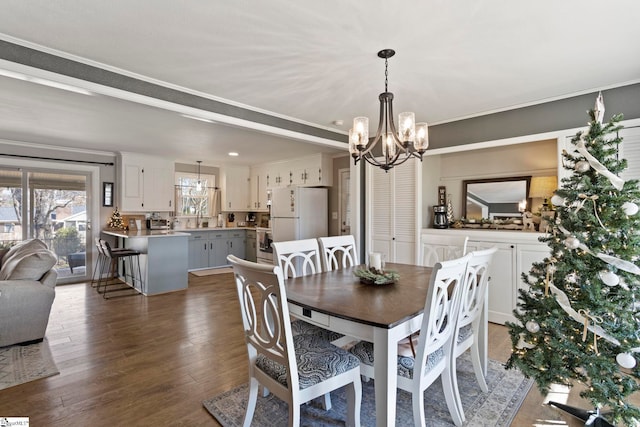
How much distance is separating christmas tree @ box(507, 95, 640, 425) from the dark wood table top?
2.15 feet

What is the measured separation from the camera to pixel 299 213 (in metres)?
5.30

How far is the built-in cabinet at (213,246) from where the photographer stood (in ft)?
21.2

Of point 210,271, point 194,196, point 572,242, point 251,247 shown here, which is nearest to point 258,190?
point 251,247

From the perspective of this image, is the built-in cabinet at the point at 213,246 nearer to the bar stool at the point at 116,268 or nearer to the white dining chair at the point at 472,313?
Answer: the bar stool at the point at 116,268

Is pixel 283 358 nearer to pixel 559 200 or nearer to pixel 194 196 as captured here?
pixel 559 200

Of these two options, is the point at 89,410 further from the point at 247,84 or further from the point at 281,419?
the point at 247,84

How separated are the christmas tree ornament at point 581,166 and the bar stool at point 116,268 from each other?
5.14 m

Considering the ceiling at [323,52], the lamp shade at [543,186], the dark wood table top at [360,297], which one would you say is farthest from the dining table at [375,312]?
the lamp shade at [543,186]

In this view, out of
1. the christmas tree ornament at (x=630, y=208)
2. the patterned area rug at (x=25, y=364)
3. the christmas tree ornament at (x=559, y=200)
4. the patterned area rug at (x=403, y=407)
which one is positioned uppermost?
the christmas tree ornament at (x=559, y=200)

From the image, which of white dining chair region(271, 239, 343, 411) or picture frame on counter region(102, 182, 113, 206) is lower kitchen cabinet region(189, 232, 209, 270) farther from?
white dining chair region(271, 239, 343, 411)

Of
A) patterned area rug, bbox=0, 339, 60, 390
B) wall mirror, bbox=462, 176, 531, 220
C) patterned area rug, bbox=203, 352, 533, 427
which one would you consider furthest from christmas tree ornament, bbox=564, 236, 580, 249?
patterned area rug, bbox=0, 339, 60, 390

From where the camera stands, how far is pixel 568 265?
1559 millimetres

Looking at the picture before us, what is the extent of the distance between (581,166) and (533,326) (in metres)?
0.85

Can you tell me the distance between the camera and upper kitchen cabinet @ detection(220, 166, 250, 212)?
7.12m
